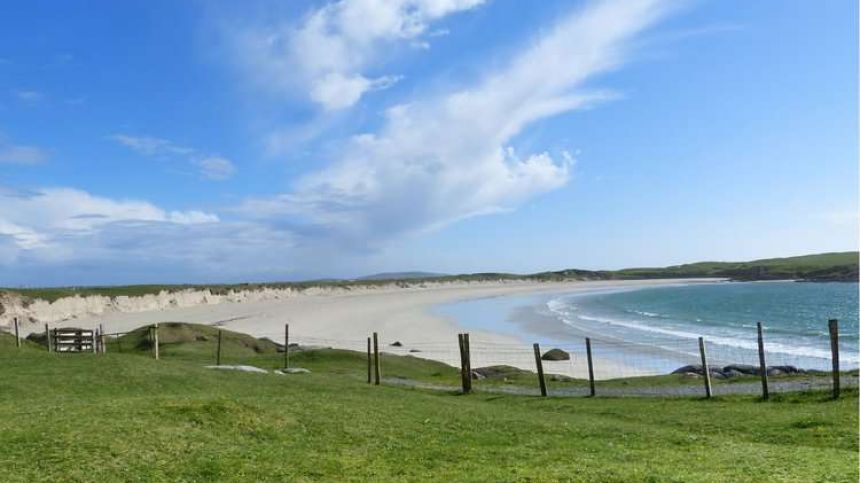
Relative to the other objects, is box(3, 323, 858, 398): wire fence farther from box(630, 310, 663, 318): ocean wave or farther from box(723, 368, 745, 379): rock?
box(630, 310, 663, 318): ocean wave

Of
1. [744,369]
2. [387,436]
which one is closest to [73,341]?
[387,436]

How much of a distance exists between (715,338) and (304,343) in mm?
39239

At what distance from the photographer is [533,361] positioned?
50.4 m

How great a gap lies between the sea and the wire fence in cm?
34

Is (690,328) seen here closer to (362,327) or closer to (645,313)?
(645,313)

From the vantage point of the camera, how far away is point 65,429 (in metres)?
13.5

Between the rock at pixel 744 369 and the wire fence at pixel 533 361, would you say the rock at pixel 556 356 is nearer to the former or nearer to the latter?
the wire fence at pixel 533 361

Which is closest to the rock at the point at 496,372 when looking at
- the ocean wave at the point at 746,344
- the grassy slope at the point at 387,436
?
the grassy slope at the point at 387,436

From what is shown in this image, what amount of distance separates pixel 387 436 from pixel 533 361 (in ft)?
120

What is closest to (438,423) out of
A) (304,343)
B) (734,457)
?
(734,457)

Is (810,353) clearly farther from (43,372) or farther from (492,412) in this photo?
(43,372)

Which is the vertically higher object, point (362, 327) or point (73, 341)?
point (73, 341)

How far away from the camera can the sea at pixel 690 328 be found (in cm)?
5018

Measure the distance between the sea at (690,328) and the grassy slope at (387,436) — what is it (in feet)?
44.9
